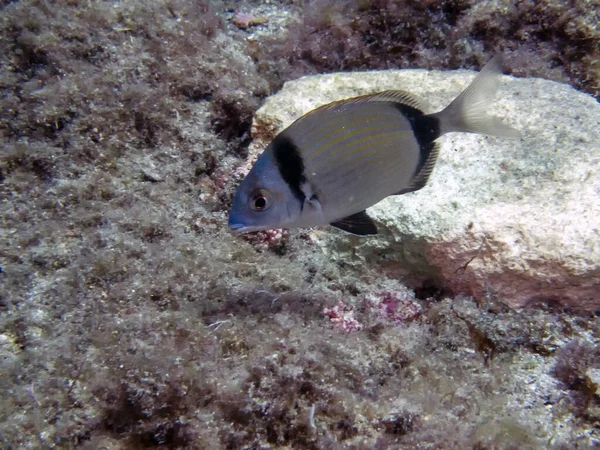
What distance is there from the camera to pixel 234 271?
10.9 feet

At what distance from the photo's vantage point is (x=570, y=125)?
12.0 feet

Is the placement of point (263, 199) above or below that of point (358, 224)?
above

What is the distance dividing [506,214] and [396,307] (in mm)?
1213

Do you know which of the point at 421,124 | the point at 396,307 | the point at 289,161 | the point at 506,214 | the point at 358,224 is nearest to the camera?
the point at 289,161

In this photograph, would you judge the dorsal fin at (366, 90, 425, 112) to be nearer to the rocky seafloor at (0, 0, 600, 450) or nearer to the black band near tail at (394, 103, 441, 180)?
the black band near tail at (394, 103, 441, 180)

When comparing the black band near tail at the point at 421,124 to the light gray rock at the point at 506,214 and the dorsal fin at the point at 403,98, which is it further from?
the light gray rock at the point at 506,214

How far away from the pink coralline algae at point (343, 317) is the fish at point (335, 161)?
1097 millimetres

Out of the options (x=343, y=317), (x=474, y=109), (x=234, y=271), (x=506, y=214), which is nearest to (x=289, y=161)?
(x=474, y=109)

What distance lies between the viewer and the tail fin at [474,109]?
95.2 inches

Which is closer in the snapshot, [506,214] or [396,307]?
[506,214]

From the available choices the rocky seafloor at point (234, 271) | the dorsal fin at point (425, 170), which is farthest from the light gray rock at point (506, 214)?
the dorsal fin at point (425, 170)

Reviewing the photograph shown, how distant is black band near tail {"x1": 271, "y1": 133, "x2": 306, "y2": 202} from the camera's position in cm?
224

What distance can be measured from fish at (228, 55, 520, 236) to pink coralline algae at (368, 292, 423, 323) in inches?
48.2

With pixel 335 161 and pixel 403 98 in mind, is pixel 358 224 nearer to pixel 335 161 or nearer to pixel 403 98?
pixel 335 161
